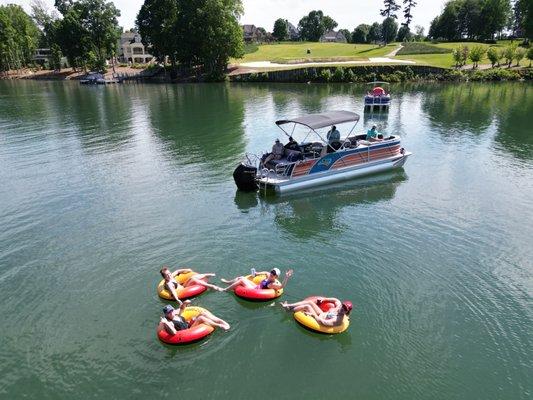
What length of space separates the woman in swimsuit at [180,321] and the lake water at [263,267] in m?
0.37

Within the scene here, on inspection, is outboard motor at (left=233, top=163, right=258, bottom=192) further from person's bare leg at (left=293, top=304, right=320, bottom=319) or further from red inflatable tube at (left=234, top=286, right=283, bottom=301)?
person's bare leg at (left=293, top=304, right=320, bottom=319)

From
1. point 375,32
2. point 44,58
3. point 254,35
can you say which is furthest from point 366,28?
point 44,58

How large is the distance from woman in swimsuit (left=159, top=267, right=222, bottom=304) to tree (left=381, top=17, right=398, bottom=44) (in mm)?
149656

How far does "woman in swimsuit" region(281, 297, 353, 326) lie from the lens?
1290 cm

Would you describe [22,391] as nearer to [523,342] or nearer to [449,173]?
[523,342]

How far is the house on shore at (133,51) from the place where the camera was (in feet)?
429

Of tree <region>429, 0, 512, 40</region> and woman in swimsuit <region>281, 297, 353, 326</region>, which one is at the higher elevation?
tree <region>429, 0, 512, 40</region>

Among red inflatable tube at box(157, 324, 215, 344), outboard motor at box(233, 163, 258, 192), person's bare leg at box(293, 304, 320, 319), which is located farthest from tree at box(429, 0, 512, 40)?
red inflatable tube at box(157, 324, 215, 344)

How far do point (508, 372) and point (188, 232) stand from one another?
43.5 feet

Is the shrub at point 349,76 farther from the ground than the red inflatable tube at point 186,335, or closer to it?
farther from the ground

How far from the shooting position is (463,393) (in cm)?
1099

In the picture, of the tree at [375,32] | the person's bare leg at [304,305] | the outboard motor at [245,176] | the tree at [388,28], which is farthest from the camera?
the tree at [375,32]

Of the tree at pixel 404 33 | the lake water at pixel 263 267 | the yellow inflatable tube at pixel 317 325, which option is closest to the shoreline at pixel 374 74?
the lake water at pixel 263 267

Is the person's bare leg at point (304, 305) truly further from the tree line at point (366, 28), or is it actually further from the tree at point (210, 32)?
the tree line at point (366, 28)
